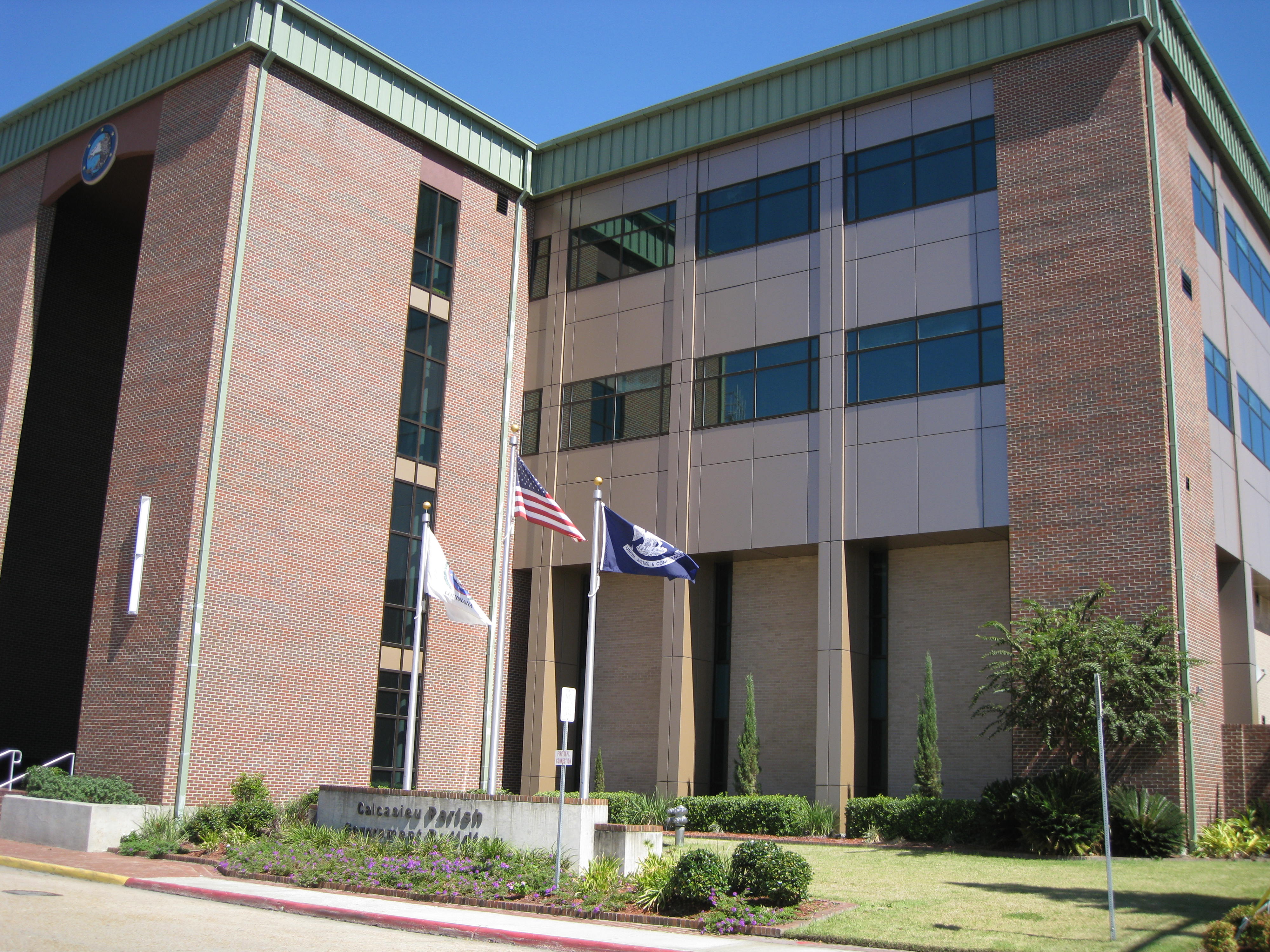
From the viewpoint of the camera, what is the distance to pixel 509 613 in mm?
35656

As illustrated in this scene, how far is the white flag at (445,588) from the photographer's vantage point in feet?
76.2

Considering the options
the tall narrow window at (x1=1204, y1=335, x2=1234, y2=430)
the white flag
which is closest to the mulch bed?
the white flag

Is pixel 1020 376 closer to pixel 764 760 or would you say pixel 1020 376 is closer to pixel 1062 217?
pixel 1062 217

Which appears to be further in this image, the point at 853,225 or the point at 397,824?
the point at 853,225

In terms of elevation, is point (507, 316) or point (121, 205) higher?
point (121, 205)

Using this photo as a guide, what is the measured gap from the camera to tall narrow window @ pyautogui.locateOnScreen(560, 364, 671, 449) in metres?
34.7

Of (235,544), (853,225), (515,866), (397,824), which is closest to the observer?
(515,866)

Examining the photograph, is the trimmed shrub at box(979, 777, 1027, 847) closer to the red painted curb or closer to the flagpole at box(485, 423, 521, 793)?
the flagpole at box(485, 423, 521, 793)

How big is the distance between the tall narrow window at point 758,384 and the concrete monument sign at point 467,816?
1423 cm

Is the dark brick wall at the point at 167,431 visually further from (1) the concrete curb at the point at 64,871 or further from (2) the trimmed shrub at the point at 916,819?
(2) the trimmed shrub at the point at 916,819

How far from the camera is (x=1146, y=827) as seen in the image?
22.9 metres

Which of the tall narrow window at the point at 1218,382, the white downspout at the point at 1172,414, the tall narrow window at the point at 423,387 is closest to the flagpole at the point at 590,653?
the tall narrow window at the point at 423,387

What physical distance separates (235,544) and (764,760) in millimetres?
15082

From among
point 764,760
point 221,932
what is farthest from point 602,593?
point 221,932
